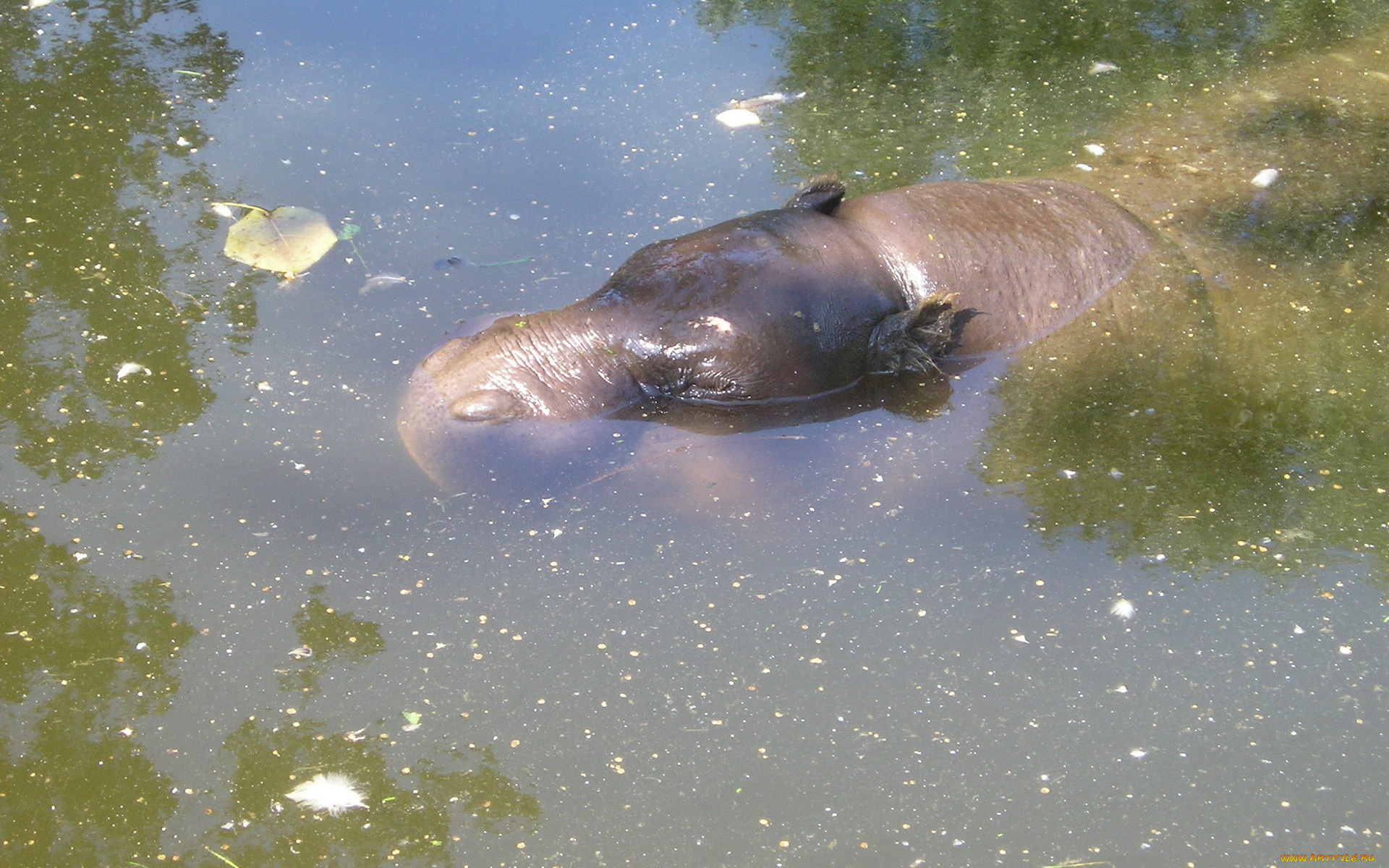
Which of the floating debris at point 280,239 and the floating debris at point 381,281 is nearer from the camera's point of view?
the floating debris at point 381,281

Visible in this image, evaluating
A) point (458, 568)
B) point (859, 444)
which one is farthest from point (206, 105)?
point (859, 444)

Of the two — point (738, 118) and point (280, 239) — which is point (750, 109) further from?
point (280, 239)

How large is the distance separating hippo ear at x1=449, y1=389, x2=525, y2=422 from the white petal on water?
2.61 meters

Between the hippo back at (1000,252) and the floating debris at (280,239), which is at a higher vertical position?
the floating debris at (280,239)

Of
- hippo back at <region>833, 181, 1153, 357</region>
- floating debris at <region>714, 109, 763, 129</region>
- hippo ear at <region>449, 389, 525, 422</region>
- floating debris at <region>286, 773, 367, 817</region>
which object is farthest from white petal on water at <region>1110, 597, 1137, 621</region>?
floating debris at <region>714, 109, 763, 129</region>

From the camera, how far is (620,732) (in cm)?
403

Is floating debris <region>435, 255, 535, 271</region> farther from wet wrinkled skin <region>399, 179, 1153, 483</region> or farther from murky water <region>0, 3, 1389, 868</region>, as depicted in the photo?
wet wrinkled skin <region>399, 179, 1153, 483</region>

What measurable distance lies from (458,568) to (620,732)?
100 cm

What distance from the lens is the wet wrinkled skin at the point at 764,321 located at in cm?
529

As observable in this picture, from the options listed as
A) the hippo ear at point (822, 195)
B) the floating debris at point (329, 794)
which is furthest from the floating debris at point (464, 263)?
the floating debris at point (329, 794)

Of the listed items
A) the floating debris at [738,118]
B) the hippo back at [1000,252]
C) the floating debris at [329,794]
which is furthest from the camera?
the floating debris at [738,118]

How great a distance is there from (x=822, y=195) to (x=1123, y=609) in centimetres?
249

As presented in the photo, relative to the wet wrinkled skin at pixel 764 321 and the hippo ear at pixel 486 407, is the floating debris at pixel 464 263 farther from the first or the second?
the hippo ear at pixel 486 407

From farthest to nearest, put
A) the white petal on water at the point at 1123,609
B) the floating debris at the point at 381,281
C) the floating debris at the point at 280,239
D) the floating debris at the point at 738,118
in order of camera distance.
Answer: the floating debris at the point at 738,118
the floating debris at the point at 280,239
the floating debris at the point at 381,281
the white petal on water at the point at 1123,609
